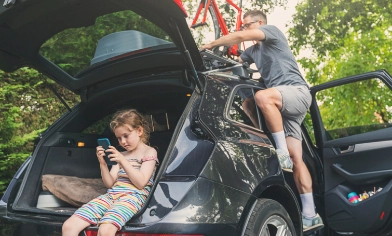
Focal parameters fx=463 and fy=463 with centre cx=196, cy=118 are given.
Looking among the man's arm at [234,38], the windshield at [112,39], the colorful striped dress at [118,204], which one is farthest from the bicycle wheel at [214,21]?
the colorful striped dress at [118,204]

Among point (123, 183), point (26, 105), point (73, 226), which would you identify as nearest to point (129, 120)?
point (123, 183)

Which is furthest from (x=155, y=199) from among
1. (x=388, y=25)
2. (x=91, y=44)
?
(x=388, y=25)

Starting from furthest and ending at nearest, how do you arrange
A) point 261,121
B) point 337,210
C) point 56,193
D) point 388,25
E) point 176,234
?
point 388,25, point 337,210, point 261,121, point 56,193, point 176,234

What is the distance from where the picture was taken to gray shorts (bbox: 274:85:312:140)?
12.9 ft

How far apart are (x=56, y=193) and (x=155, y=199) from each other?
3.58 feet

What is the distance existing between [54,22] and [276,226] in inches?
80.0

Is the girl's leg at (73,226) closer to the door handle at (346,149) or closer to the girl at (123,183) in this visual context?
the girl at (123,183)

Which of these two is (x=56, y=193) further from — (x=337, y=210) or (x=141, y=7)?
(x=337, y=210)

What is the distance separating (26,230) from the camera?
2.80 meters

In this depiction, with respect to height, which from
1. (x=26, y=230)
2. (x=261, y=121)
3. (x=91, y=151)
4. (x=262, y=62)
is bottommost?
(x=26, y=230)

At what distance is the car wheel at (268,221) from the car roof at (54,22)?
3.32 feet

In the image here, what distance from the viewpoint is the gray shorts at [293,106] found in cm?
392

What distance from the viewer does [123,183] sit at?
115 inches

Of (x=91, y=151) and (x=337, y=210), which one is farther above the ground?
(x=91, y=151)
